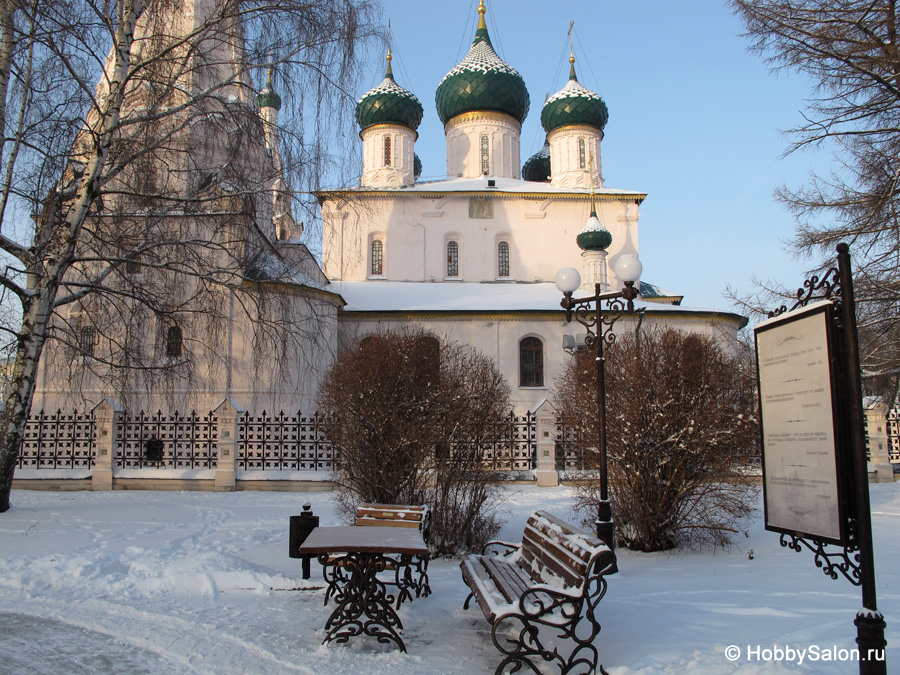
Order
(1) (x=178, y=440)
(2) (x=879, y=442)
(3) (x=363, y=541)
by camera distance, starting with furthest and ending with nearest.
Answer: (2) (x=879, y=442) < (1) (x=178, y=440) < (3) (x=363, y=541)

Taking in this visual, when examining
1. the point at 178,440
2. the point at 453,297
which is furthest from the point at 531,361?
the point at 178,440

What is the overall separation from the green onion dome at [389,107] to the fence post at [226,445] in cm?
1743

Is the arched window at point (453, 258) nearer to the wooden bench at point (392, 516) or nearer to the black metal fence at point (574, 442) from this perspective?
the black metal fence at point (574, 442)

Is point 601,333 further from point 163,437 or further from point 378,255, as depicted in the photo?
point 378,255

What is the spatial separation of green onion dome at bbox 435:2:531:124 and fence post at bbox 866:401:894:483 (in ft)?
62.0

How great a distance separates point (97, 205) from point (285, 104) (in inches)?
121

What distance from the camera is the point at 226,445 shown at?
14039 mm

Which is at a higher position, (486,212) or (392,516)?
(486,212)

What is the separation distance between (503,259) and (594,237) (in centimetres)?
393

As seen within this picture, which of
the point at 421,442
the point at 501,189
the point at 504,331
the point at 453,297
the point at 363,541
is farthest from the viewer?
the point at 501,189

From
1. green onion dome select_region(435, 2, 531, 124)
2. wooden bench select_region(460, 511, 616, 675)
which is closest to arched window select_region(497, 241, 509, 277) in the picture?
green onion dome select_region(435, 2, 531, 124)

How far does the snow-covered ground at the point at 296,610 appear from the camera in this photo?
14.4 feet

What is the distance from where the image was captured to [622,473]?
8.30m

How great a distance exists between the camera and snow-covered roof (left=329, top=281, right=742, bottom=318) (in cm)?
2417
